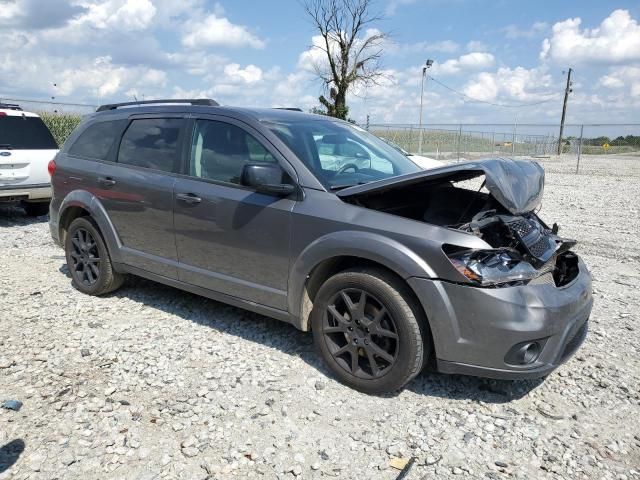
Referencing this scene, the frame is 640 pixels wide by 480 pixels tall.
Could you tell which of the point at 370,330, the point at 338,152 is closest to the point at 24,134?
A: the point at 338,152

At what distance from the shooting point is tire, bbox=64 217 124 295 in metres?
4.96

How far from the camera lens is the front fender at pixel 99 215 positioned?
478 cm

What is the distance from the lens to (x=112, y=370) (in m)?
3.67

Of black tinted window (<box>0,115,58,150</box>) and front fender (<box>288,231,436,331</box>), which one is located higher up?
black tinted window (<box>0,115,58,150</box>)

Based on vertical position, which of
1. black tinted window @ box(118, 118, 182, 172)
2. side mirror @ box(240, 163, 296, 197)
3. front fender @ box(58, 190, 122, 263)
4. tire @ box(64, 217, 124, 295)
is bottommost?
tire @ box(64, 217, 124, 295)

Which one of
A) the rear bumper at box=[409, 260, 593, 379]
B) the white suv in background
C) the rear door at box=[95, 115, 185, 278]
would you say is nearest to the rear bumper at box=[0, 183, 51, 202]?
the white suv in background

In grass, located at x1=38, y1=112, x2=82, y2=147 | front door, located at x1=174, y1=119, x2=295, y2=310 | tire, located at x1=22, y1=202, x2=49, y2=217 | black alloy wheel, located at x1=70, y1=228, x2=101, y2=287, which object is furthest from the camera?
grass, located at x1=38, y1=112, x2=82, y2=147

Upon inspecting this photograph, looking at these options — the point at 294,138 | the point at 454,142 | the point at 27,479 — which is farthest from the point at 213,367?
the point at 454,142

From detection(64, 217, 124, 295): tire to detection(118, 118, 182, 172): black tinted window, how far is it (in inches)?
32.1

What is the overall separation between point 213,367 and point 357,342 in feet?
3.61

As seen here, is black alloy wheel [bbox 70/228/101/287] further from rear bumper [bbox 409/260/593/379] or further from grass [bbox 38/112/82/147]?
grass [bbox 38/112/82/147]

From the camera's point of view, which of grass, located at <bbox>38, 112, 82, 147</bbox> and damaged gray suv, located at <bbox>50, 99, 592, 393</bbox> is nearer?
damaged gray suv, located at <bbox>50, 99, 592, 393</bbox>

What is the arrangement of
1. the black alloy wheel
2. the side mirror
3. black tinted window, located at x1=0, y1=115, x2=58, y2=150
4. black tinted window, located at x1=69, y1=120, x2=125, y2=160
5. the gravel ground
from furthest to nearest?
black tinted window, located at x1=0, y1=115, x2=58, y2=150 < the black alloy wheel < black tinted window, located at x1=69, y1=120, x2=125, y2=160 < the side mirror < the gravel ground

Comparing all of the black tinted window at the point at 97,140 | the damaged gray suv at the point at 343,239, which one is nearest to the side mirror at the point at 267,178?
the damaged gray suv at the point at 343,239
